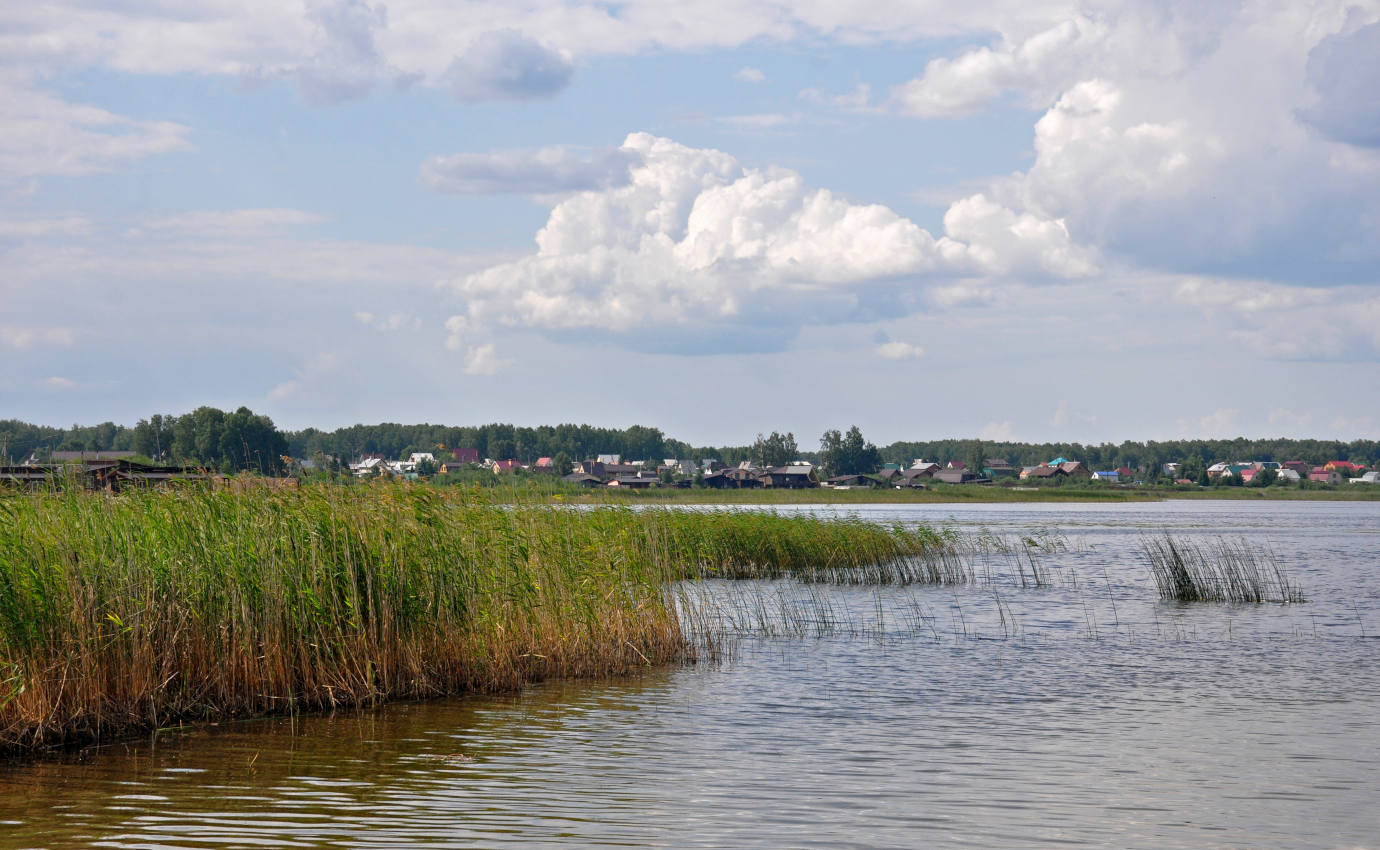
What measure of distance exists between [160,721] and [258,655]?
3.51 ft

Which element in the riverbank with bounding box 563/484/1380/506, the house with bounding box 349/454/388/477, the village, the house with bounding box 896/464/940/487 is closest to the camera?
the house with bounding box 349/454/388/477

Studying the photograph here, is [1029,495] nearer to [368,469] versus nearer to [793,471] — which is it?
[793,471]

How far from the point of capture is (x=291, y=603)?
1147cm

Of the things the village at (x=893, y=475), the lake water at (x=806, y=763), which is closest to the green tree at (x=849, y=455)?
the village at (x=893, y=475)

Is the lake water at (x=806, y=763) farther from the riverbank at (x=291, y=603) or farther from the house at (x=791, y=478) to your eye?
the house at (x=791, y=478)

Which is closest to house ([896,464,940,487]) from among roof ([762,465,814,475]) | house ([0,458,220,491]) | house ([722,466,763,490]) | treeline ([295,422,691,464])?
roof ([762,465,814,475])

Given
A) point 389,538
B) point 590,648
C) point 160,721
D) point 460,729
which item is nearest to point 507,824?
point 460,729

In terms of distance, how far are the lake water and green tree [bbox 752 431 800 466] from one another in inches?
6602

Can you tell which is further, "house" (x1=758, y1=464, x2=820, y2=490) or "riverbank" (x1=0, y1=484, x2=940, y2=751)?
"house" (x1=758, y1=464, x2=820, y2=490)

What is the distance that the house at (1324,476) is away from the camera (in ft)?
497

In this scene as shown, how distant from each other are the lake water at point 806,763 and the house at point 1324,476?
152 m

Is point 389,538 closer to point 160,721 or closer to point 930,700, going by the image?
point 160,721

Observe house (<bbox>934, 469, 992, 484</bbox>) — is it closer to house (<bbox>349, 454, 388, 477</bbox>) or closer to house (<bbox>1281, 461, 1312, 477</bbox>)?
house (<bbox>1281, 461, 1312, 477</bbox>)

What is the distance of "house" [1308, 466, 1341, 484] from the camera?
15162 cm
